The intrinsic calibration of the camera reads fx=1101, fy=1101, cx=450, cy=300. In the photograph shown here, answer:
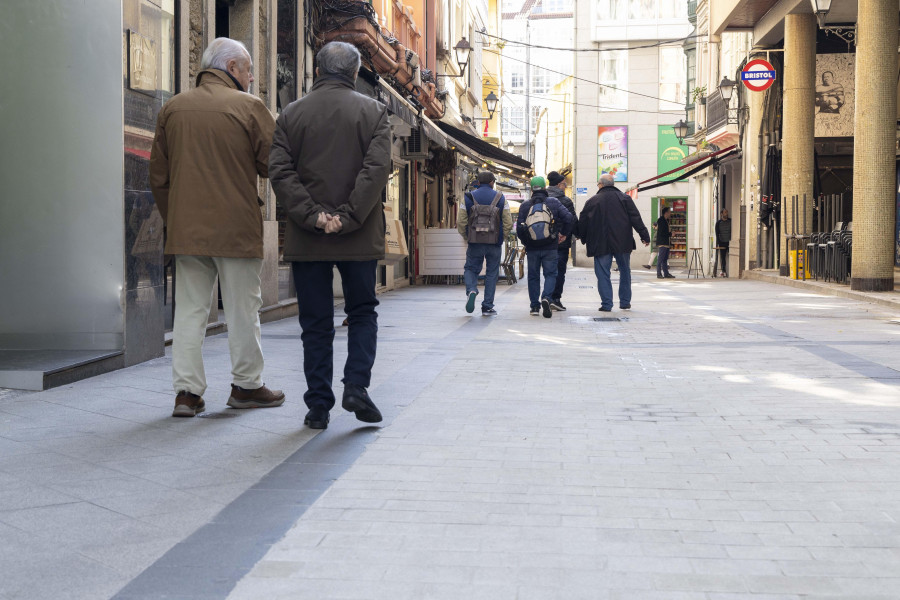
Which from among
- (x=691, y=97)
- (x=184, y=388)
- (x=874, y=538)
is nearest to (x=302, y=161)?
(x=184, y=388)

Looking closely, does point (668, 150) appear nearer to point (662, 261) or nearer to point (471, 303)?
point (662, 261)

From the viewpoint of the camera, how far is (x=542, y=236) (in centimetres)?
1322

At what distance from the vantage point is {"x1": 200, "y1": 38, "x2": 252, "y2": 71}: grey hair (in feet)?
19.4

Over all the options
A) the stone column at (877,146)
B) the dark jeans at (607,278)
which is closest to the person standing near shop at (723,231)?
the stone column at (877,146)

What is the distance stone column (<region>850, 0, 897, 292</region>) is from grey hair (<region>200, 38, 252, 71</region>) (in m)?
13.2

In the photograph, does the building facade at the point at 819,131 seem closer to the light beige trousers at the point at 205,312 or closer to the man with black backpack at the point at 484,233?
the man with black backpack at the point at 484,233

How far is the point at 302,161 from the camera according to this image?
540cm

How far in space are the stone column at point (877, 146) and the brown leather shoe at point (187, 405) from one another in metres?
13.4

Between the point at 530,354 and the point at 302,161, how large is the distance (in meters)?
3.96

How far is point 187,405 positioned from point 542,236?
26.2 ft

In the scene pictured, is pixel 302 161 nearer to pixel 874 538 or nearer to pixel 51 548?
pixel 51 548

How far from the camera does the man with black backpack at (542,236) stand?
1322 centimetres

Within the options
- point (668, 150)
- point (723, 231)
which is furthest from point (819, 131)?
point (668, 150)

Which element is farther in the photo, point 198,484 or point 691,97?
point 691,97
